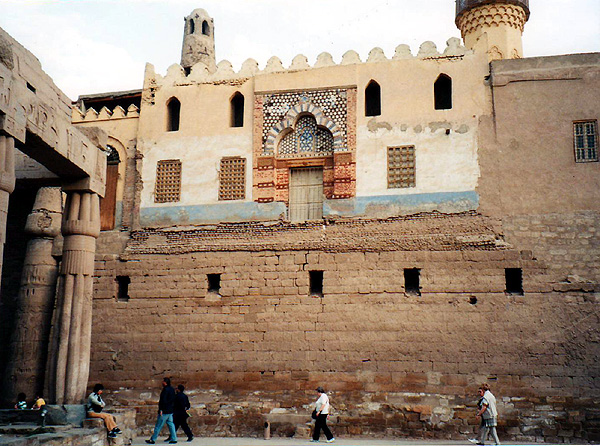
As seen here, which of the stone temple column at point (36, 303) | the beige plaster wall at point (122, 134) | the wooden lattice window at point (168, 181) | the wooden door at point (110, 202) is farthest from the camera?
the beige plaster wall at point (122, 134)

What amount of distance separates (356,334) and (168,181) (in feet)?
19.5

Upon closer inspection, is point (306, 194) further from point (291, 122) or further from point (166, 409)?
point (166, 409)

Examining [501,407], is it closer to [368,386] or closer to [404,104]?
[368,386]

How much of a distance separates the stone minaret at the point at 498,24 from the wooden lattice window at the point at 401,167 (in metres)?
4.53

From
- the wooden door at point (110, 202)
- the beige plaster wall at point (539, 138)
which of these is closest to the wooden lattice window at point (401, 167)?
the beige plaster wall at point (539, 138)

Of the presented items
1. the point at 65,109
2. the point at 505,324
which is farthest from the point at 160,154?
the point at 505,324

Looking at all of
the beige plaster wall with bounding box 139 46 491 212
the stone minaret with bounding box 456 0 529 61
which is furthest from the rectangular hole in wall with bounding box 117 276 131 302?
the stone minaret with bounding box 456 0 529 61

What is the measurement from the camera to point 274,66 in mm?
17359

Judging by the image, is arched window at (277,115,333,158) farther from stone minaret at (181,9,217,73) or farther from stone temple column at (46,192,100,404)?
stone minaret at (181,9,217,73)

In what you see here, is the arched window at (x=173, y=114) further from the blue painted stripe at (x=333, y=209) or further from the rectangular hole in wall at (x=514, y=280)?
the rectangular hole in wall at (x=514, y=280)

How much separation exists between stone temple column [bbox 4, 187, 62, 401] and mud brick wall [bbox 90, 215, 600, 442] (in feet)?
4.70

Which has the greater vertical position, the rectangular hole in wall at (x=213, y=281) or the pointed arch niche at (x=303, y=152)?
the pointed arch niche at (x=303, y=152)

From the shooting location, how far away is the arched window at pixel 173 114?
58.7ft

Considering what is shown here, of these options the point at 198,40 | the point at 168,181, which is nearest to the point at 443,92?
the point at 168,181
